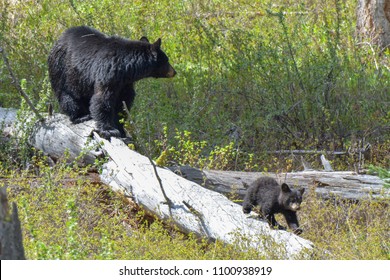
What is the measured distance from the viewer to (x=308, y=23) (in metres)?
15.1

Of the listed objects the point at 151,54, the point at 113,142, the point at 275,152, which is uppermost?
the point at 151,54

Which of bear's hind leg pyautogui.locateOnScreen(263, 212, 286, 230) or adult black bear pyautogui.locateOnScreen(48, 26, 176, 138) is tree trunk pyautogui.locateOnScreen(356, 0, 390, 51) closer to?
adult black bear pyautogui.locateOnScreen(48, 26, 176, 138)

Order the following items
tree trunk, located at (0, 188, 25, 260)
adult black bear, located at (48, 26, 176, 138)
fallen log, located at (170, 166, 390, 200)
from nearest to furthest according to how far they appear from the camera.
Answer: tree trunk, located at (0, 188, 25, 260) < fallen log, located at (170, 166, 390, 200) < adult black bear, located at (48, 26, 176, 138)

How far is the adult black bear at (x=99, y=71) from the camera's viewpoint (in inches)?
400

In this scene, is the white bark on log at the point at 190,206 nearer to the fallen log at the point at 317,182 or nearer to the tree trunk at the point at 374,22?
the fallen log at the point at 317,182

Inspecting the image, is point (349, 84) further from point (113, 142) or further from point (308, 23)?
point (113, 142)

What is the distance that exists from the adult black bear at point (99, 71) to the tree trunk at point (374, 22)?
488 cm

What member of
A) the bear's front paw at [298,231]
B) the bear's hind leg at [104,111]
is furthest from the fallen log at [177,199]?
the bear's front paw at [298,231]

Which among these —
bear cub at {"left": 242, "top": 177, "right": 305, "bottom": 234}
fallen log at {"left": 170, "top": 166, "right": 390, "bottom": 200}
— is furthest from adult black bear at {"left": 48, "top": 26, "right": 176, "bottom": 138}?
bear cub at {"left": 242, "top": 177, "right": 305, "bottom": 234}

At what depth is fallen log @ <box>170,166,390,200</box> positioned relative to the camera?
9352mm

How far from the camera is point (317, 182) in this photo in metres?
9.49

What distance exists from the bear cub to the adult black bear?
6.58 feet

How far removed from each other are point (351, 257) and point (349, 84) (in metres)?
5.86

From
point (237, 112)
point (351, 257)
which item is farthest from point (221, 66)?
point (351, 257)
